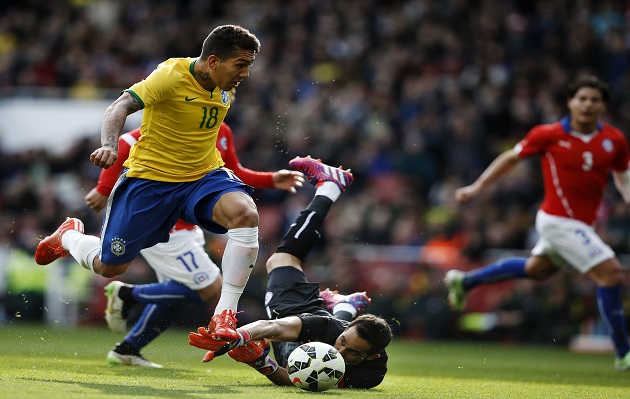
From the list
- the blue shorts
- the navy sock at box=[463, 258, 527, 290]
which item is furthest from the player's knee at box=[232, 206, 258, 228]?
the navy sock at box=[463, 258, 527, 290]

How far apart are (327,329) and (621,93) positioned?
1061 cm

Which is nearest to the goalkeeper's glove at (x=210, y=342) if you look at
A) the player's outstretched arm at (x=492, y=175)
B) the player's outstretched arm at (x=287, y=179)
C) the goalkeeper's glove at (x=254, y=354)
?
the goalkeeper's glove at (x=254, y=354)

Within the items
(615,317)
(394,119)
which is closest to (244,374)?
(615,317)

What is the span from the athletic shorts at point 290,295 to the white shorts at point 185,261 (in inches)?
34.1

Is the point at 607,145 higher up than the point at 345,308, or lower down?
higher up

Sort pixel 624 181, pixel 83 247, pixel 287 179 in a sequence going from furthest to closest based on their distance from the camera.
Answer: pixel 624 181, pixel 287 179, pixel 83 247

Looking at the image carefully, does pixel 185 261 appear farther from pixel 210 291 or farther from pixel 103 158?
pixel 103 158

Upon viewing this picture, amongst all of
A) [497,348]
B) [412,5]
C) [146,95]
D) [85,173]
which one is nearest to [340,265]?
[497,348]

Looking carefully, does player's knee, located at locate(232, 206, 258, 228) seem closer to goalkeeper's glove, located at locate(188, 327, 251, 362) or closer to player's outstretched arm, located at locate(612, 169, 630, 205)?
goalkeeper's glove, located at locate(188, 327, 251, 362)

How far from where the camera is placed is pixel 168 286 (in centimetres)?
927

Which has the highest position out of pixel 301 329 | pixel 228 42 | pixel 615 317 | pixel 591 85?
pixel 228 42

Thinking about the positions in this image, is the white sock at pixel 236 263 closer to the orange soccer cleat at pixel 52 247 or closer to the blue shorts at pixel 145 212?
the blue shorts at pixel 145 212

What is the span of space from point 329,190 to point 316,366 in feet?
7.90

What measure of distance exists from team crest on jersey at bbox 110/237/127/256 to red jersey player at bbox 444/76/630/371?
417 centimetres
